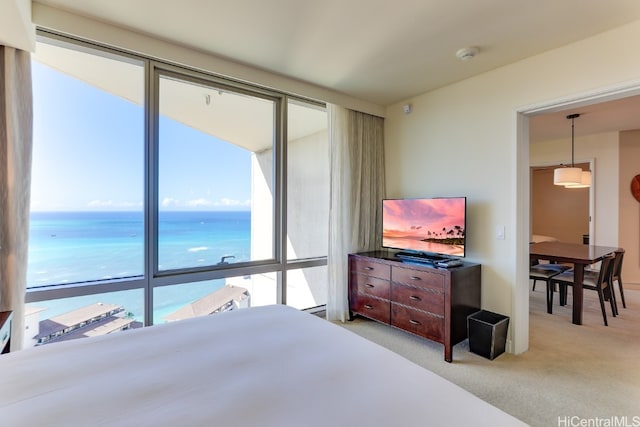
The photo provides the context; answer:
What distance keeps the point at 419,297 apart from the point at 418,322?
248mm

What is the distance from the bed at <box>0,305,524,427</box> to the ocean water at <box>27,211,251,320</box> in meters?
1.20

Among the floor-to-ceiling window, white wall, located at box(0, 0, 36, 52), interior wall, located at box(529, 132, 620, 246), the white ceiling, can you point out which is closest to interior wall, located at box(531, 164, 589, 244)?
interior wall, located at box(529, 132, 620, 246)

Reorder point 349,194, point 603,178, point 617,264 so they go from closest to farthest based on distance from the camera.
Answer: point 349,194, point 617,264, point 603,178

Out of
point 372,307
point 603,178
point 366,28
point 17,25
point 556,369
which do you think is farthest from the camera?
point 603,178

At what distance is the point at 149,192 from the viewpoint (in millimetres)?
2584

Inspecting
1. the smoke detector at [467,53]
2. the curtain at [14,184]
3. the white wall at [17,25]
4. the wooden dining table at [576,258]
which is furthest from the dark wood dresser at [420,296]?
the white wall at [17,25]

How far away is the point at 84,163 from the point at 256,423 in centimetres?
265

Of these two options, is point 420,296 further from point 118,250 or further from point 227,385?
point 118,250

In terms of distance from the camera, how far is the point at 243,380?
1.13 meters

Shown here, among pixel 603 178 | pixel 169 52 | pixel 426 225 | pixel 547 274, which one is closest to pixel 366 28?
pixel 169 52

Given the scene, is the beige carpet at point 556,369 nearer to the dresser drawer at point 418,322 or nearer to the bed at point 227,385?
the dresser drawer at point 418,322

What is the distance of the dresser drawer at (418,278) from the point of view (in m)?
2.77

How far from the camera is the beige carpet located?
2.00 metres

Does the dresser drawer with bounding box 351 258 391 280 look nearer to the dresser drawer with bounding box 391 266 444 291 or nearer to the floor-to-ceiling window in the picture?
the dresser drawer with bounding box 391 266 444 291
